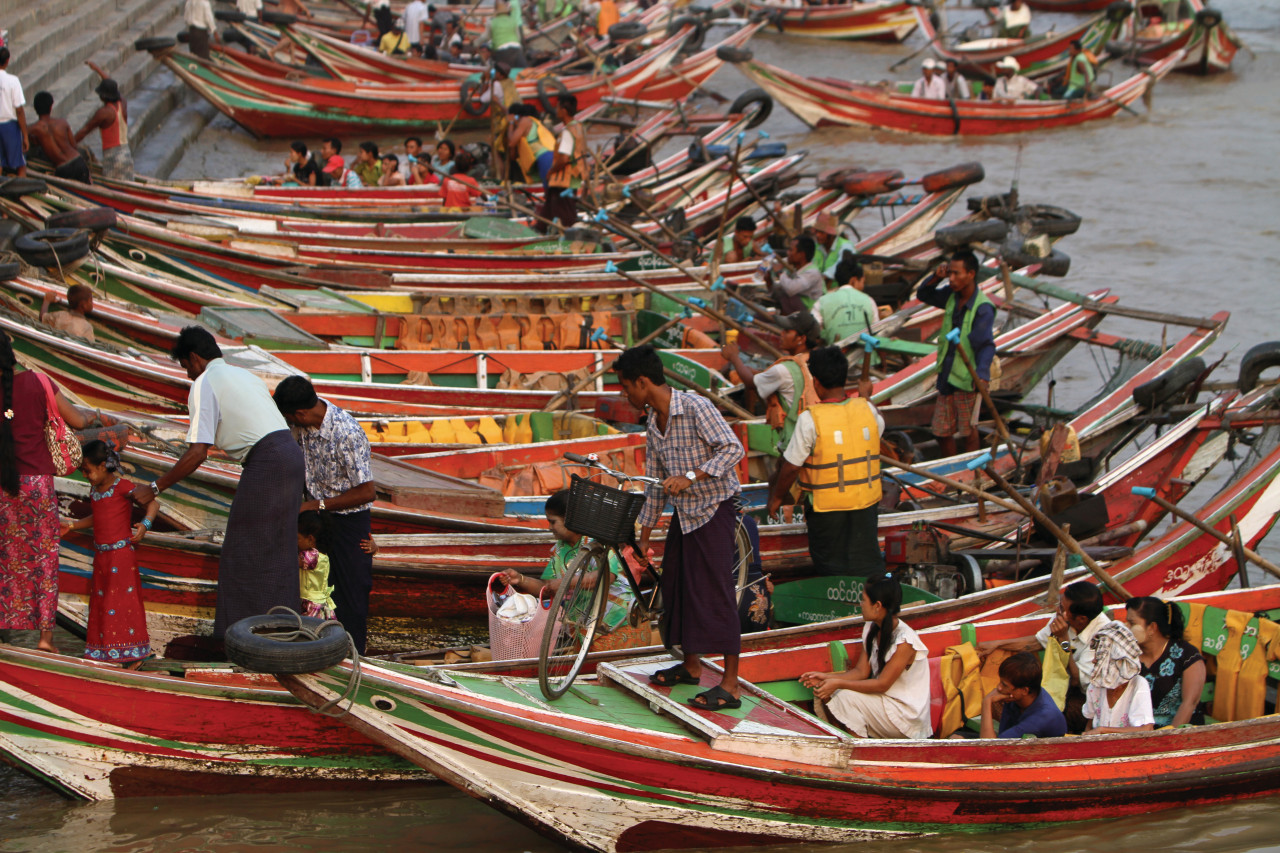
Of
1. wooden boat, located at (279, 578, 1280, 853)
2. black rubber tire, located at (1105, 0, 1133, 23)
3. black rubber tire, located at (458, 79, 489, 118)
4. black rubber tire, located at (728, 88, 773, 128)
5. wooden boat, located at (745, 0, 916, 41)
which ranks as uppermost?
wooden boat, located at (745, 0, 916, 41)

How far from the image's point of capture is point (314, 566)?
16.3ft

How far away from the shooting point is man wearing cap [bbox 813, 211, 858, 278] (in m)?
9.59

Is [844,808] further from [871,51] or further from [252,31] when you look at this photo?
[871,51]

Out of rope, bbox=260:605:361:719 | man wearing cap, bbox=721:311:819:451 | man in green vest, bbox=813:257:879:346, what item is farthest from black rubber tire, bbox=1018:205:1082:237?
rope, bbox=260:605:361:719

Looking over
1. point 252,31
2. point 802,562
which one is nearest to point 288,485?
point 802,562

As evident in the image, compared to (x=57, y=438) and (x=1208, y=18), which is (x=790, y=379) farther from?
(x=1208, y=18)

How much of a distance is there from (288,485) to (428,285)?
4948mm

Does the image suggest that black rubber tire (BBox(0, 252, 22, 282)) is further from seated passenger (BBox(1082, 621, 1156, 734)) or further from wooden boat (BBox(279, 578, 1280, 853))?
seated passenger (BBox(1082, 621, 1156, 734))

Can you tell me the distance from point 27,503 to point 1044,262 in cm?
664

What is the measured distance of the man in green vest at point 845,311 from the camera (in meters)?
7.82

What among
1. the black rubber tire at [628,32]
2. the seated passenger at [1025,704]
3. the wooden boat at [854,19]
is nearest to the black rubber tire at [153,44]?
the black rubber tire at [628,32]

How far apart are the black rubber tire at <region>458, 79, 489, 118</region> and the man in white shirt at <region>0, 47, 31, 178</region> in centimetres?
725

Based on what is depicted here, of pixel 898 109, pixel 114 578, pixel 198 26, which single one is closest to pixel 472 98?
pixel 198 26

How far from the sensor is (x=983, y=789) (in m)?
4.41
